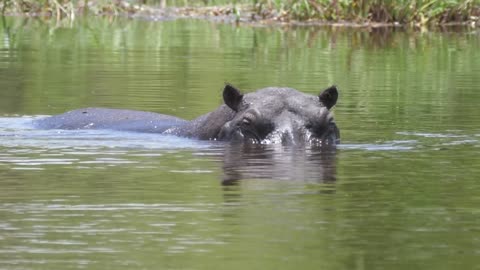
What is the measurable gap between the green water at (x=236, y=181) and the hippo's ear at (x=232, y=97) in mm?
398

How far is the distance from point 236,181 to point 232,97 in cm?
262

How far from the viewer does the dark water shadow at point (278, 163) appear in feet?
34.3

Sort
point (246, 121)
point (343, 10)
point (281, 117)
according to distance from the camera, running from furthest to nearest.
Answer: point (343, 10), point (246, 121), point (281, 117)

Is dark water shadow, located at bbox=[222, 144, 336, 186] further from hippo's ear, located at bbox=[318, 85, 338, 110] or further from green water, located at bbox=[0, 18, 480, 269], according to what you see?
hippo's ear, located at bbox=[318, 85, 338, 110]

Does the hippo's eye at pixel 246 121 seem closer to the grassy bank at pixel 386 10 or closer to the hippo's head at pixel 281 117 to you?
the hippo's head at pixel 281 117

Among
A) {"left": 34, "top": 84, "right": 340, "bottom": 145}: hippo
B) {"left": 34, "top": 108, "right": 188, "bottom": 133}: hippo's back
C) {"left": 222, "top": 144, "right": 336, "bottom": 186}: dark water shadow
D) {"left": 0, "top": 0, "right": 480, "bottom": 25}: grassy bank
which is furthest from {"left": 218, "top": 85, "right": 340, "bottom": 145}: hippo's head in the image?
{"left": 0, "top": 0, "right": 480, "bottom": 25}: grassy bank

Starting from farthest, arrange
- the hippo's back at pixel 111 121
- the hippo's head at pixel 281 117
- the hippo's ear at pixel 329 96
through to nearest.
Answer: the hippo's back at pixel 111 121
the hippo's ear at pixel 329 96
the hippo's head at pixel 281 117

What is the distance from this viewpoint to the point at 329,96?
1269 centimetres

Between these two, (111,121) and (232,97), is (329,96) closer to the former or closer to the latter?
(232,97)

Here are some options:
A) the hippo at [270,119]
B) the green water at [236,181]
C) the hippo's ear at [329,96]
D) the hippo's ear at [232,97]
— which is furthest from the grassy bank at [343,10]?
the hippo's ear at [232,97]

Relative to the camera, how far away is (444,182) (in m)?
10.2

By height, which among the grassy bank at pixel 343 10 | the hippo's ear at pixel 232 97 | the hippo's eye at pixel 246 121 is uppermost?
the hippo's ear at pixel 232 97

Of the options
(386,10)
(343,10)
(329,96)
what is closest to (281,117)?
(329,96)

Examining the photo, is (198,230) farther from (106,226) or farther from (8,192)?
(8,192)
